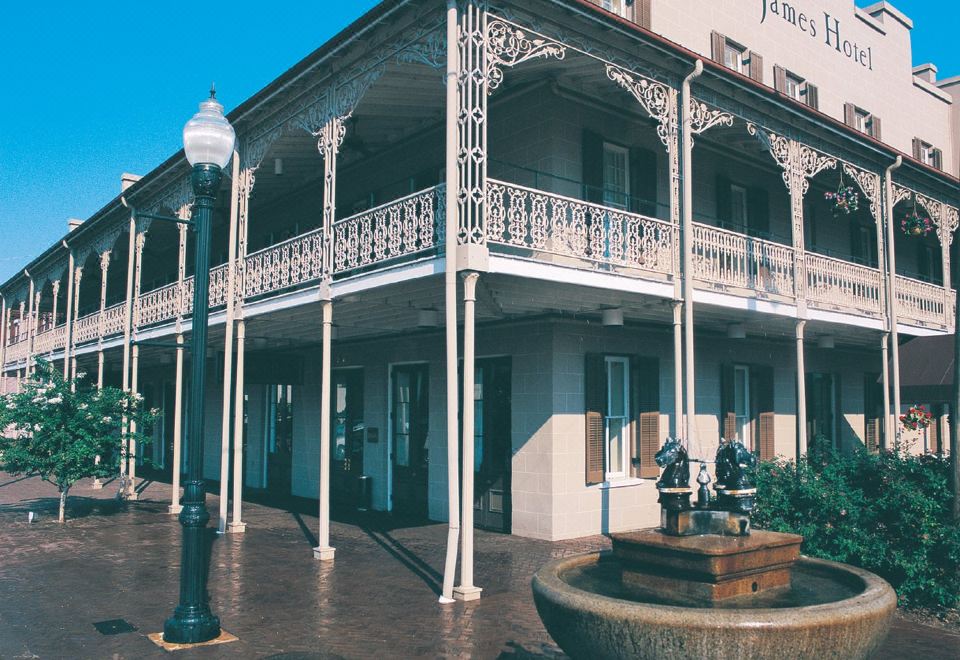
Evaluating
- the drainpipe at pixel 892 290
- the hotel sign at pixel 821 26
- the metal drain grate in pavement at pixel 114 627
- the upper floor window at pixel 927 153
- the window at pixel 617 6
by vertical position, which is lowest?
the metal drain grate in pavement at pixel 114 627

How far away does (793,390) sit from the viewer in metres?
16.7

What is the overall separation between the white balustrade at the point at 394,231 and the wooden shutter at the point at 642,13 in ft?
23.7

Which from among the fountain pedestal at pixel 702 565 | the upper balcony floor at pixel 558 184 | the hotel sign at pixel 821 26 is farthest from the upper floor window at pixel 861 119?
the fountain pedestal at pixel 702 565

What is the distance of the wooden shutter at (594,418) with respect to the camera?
12281 millimetres

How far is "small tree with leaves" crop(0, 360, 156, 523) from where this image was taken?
1400 centimetres

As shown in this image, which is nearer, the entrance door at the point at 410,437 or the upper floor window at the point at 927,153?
the entrance door at the point at 410,437

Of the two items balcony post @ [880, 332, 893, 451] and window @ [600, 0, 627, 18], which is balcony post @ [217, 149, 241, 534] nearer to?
window @ [600, 0, 627, 18]

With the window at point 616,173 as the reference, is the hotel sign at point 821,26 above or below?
above

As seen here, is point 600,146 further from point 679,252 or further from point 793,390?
point 793,390

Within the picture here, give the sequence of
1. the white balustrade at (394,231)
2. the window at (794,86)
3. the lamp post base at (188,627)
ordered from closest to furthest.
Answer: the lamp post base at (188,627), the white balustrade at (394,231), the window at (794,86)

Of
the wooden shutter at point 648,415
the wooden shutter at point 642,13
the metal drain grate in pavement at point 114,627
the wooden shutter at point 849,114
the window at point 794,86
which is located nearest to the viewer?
the metal drain grate in pavement at point 114,627

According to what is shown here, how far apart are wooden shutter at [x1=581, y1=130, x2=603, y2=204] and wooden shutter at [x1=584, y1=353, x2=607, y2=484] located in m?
2.52

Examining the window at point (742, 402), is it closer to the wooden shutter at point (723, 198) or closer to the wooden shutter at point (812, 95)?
the wooden shutter at point (723, 198)

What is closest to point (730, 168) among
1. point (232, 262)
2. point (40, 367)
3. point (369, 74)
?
point (369, 74)
